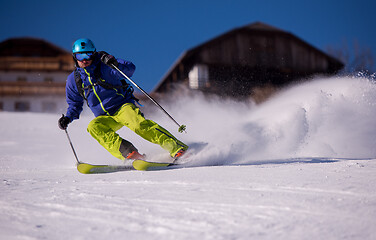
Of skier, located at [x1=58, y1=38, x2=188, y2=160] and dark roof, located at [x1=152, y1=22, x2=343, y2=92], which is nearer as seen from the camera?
skier, located at [x1=58, y1=38, x2=188, y2=160]

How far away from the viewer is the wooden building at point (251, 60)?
885 inches

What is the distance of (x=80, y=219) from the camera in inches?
73.1

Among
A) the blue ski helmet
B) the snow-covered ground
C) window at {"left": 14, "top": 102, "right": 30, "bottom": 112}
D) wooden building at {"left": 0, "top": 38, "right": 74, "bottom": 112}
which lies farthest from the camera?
window at {"left": 14, "top": 102, "right": 30, "bottom": 112}

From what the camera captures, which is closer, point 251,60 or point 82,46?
point 82,46

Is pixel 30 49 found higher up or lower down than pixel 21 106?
higher up

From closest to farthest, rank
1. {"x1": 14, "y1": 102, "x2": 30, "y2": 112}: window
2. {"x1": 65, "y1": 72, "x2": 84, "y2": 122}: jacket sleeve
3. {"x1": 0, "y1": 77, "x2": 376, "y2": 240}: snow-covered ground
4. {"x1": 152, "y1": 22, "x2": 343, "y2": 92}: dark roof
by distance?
{"x1": 0, "y1": 77, "x2": 376, "y2": 240}: snow-covered ground
{"x1": 65, "y1": 72, "x2": 84, "y2": 122}: jacket sleeve
{"x1": 152, "y1": 22, "x2": 343, "y2": 92}: dark roof
{"x1": 14, "y1": 102, "x2": 30, "y2": 112}: window

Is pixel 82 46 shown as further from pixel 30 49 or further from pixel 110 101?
pixel 30 49

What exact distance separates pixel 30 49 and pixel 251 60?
1895 centimetres

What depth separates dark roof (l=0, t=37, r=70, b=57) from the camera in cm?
2861

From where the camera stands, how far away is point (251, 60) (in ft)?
79.8

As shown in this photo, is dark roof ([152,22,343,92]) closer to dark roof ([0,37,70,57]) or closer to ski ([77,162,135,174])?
dark roof ([0,37,70,57])

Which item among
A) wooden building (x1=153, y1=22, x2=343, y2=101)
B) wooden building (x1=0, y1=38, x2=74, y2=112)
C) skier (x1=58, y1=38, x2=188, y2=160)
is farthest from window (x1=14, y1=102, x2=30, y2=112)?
skier (x1=58, y1=38, x2=188, y2=160)

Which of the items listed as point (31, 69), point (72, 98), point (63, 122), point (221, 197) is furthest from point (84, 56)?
point (31, 69)

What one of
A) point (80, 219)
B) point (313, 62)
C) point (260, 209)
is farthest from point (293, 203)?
point (313, 62)
